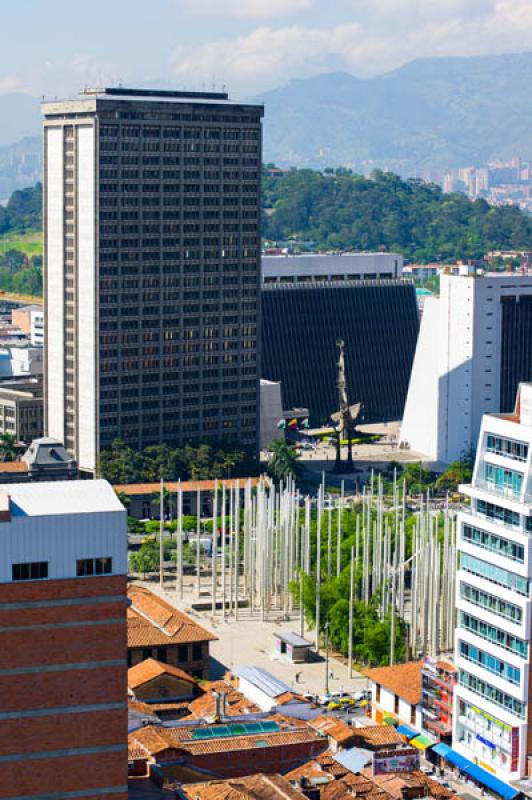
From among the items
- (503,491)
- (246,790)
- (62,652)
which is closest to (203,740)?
(246,790)

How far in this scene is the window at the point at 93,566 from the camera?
48250 millimetres

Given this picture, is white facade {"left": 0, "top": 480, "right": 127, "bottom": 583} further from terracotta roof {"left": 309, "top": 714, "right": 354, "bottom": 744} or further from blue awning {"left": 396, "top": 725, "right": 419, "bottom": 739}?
blue awning {"left": 396, "top": 725, "right": 419, "bottom": 739}

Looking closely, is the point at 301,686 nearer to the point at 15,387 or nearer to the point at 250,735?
the point at 250,735

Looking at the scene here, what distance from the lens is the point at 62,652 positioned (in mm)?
47938

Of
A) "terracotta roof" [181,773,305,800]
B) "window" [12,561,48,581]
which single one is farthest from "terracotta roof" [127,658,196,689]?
"window" [12,561,48,581]

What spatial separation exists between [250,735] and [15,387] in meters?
87.4

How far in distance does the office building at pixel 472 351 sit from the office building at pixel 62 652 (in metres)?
98.3

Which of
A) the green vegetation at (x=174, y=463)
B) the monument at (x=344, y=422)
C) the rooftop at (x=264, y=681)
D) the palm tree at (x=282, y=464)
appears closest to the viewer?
the rooftop at (x=264, y=681)

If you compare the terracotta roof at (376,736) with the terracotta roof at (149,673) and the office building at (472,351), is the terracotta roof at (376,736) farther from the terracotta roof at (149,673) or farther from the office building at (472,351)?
the office building at (472,351)

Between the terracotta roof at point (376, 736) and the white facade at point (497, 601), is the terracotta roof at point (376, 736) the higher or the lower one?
the lower one

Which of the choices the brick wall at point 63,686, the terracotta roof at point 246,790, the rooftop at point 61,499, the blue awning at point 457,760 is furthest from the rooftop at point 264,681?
the brick wall at point 63,686

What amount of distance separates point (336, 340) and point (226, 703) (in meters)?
98.2

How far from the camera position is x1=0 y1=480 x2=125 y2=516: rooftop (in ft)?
160

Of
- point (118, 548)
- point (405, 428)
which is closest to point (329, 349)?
point (405, 428)
